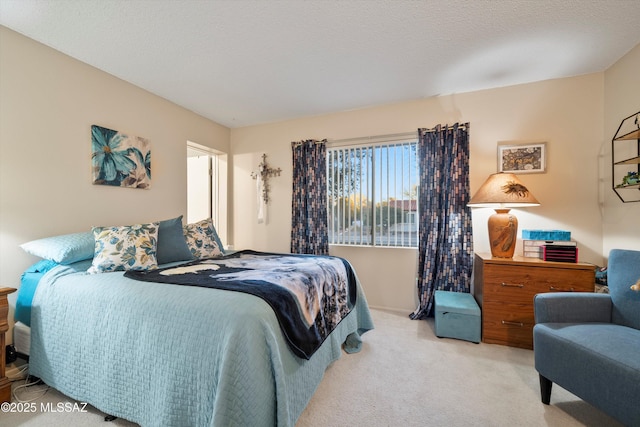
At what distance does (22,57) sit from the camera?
1.91m

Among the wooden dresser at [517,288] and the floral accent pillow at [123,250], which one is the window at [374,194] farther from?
the floral accent pillow at [123,250]

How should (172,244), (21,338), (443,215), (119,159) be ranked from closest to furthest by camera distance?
(21,338)
(172,244)
(119,159)
(443,215)

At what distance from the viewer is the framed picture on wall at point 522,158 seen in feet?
8.48

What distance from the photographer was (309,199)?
3449mm

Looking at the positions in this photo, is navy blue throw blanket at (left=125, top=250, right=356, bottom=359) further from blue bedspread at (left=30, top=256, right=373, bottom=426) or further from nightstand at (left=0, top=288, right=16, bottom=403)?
nightstand at (left=0, top=288, right=16, bottom=403)

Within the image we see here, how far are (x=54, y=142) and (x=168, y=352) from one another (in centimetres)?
208

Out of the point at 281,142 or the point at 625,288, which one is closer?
the point at 625,288

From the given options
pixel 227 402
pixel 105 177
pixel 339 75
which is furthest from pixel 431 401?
pixel 105 177

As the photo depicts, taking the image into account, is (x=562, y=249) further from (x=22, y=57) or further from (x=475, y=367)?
(x=22, y=57)

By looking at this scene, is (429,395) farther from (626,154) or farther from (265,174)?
(265,174)

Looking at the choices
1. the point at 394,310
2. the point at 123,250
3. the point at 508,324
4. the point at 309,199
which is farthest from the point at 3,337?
the point at 508,324

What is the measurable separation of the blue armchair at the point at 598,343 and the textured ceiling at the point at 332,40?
65.3 inches

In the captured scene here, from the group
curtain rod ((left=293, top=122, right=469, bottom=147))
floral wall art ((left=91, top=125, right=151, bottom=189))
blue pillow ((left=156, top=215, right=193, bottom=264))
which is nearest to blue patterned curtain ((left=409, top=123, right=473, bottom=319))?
curtain rod ((left=293, top=122, right=469, bottom=147))

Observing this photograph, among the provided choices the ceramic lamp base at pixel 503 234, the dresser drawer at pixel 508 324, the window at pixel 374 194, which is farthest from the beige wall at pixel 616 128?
the window at pixel 374 194
